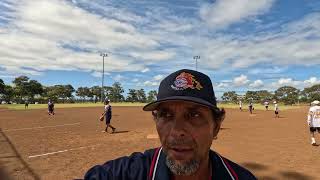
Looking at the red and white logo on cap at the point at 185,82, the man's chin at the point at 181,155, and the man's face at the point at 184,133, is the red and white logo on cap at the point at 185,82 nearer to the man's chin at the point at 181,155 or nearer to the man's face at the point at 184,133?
the man's face at the point at 184,133

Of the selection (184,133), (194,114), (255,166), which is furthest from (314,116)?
(184,133)

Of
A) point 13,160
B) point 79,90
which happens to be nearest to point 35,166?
point 13,160

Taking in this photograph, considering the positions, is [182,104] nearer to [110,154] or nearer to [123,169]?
[123,169]

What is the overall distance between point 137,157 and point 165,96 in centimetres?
42

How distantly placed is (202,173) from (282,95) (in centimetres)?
14087

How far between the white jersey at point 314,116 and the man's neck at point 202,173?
47.2 ft

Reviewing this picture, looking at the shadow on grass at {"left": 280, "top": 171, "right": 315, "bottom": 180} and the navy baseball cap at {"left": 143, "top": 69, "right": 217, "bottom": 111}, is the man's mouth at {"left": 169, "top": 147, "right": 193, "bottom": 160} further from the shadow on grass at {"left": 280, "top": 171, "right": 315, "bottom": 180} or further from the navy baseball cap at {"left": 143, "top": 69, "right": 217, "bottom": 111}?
the shadow on grass at {"left": 280, "top": 171, "right": 315, "bottom": 180}

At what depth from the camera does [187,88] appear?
2.16 meters

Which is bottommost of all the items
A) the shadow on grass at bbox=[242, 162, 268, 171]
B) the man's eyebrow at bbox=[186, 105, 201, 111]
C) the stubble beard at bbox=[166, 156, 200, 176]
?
the shadow on grass at bbox=[242, 162, 268, 171]

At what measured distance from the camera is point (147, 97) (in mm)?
146750

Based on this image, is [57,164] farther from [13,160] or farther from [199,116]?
[199,116]

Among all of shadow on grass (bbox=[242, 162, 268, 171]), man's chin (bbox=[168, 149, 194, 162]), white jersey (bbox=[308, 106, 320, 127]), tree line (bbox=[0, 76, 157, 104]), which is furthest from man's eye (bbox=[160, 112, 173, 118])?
tree line (bbox=[0, 76, 157, 104])

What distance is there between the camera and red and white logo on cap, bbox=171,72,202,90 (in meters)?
2.17

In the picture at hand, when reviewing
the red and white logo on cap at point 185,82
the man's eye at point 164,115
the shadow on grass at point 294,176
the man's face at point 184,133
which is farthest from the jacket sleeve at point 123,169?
the shadow on grass at point 294,176
